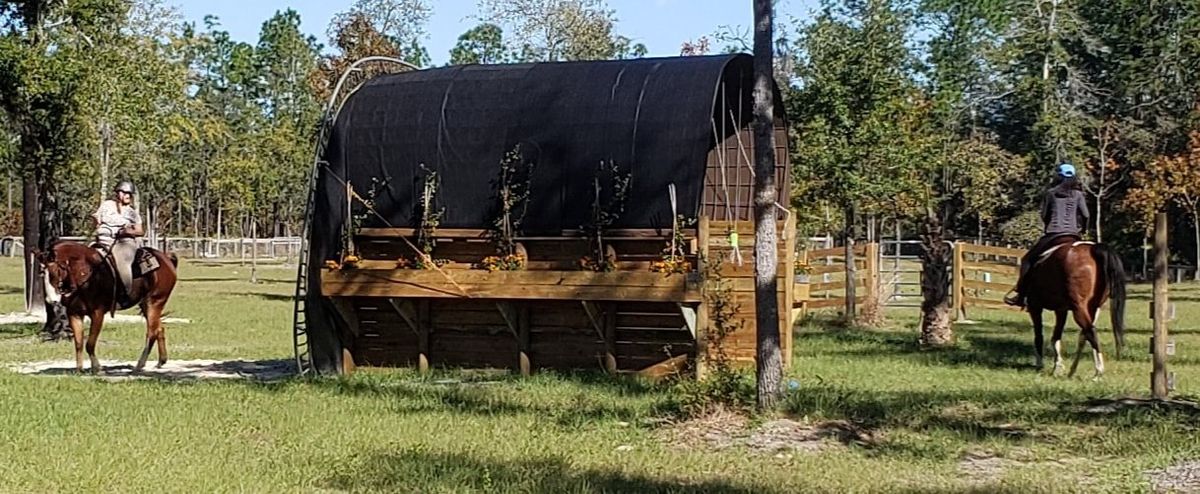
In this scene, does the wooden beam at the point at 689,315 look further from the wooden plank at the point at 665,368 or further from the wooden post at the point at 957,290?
the wooden post at the point at 957,290

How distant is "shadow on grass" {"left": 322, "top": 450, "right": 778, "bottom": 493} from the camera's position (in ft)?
25.7

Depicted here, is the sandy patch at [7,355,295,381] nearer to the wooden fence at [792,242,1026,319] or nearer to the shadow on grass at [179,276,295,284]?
the wooden fence at [792,242,1026,319]

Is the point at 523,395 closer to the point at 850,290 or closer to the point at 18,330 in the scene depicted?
the point at 850,290

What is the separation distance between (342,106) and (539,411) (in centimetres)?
591

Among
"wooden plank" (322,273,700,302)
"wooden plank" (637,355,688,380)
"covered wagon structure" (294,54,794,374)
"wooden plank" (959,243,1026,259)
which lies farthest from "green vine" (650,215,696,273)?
"wooden plank" (959,243,1026,259)

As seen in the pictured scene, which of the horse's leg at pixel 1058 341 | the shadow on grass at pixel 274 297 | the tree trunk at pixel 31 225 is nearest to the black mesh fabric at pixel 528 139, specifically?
the horse's leg at pixel 1058 341

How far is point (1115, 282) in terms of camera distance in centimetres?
1448

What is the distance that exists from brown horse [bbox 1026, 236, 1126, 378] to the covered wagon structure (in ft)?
10.2

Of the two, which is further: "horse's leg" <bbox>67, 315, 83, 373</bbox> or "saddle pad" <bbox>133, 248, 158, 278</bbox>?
"saddle pad" <bbox>133, 248, 158, 278</bbox>

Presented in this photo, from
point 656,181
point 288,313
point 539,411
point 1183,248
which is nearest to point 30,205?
point 288,313

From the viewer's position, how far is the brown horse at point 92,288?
15438 mm

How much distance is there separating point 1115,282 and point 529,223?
250 inches

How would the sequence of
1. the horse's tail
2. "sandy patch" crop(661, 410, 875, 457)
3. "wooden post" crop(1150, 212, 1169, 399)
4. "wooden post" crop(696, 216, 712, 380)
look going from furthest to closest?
the horse's tail → "wooden post" crop(696, 216, 712, 380) → "wooden post" crop(1150, 212, 1169, 399) → "sandy patch" crop(661, 410, 875, 457)

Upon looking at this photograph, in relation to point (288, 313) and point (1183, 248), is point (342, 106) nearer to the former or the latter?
point (288, 313)
